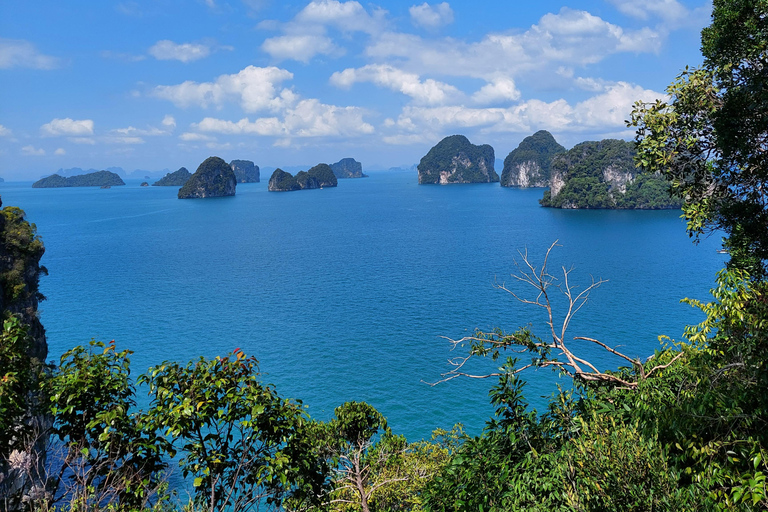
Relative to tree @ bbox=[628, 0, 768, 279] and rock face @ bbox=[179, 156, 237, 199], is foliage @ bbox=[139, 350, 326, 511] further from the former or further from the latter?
rock face @ bbox=[179, 156, 237, 199]

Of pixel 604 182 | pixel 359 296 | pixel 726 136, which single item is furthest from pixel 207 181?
pixel 726 136

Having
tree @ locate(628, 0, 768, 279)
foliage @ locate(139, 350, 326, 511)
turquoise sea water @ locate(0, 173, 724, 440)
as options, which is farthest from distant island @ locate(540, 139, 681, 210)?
foliage @ locate(139, 350, 326, 511)

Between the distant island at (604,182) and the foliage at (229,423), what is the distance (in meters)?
126

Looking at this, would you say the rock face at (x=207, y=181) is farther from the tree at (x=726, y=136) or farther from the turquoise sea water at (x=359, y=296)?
the tree at (x=726, y=136)

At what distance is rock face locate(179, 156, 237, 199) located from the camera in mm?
183250

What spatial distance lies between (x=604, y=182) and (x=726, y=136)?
439 feet

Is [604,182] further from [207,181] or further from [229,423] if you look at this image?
[229,423]

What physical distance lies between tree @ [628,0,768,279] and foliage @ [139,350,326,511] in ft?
26.0

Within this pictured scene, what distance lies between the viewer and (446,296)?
46188 mm

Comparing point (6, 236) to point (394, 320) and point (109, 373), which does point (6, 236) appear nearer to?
point (109, 373)

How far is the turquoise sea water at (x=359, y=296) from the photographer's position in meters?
31.0

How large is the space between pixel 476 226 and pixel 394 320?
58.1m

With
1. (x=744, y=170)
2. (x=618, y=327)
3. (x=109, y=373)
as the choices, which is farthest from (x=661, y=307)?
(x=109, y=373)

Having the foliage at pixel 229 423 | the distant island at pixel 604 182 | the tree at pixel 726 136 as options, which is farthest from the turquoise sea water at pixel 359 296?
the distant island at pixel 604 182
